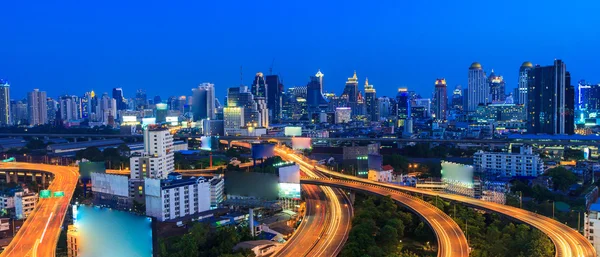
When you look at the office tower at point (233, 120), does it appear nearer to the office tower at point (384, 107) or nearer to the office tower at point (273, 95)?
the office tower at point (273, 95)

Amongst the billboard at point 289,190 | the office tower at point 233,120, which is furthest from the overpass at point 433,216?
the office tower at point 233,120

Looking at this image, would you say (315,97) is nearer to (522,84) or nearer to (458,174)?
(522,84)

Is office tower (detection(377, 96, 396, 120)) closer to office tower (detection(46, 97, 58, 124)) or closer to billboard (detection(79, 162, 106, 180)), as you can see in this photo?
office tower (detection(46, 97, 58, 124))

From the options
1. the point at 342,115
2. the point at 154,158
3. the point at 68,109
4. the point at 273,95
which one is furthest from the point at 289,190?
the point at 273,95

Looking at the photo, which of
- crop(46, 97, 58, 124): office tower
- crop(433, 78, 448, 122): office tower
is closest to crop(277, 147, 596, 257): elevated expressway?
crop(46, 97, 58, 124): office tower

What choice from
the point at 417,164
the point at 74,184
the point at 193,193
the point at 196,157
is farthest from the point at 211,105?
the point at 193,193
